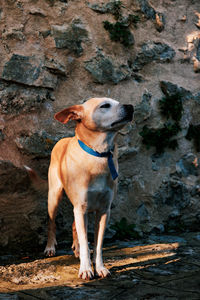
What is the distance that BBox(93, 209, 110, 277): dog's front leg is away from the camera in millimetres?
3032

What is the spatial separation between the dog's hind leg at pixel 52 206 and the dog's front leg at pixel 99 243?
63cm

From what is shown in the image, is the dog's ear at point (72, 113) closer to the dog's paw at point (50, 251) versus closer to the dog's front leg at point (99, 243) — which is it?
the dog's front leg at point (99, 243)

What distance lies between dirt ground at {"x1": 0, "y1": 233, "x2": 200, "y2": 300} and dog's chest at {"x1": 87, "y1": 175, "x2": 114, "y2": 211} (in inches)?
25.8

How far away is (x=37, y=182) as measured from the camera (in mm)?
3992

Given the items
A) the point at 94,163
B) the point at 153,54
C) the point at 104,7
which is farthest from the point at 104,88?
the point at 94,163

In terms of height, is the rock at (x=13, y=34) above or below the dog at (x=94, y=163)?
above

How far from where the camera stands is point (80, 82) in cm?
452

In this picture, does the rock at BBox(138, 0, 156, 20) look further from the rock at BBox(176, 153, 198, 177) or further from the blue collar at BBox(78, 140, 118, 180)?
the blue collar at BBox(78, 140, 118, 180)

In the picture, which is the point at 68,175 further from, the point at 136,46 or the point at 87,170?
the point at 136,46

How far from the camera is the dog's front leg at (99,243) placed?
3.03m

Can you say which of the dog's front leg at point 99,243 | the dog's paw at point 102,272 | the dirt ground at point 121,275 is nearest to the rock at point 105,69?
the dog's front leg at point 99,243

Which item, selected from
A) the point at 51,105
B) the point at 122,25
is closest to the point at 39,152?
the point at 51,105

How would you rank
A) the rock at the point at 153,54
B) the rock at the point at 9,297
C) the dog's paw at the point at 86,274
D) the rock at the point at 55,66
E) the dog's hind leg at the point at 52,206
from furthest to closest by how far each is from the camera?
the rock at the point at 153,54 → the rock at the point at 55,66 → the dog's hind leg at the point at 52,206 → the dog's paw at the point at 86,274 → the rock at the point at 9,297

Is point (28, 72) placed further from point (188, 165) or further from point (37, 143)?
point (188, 165)
